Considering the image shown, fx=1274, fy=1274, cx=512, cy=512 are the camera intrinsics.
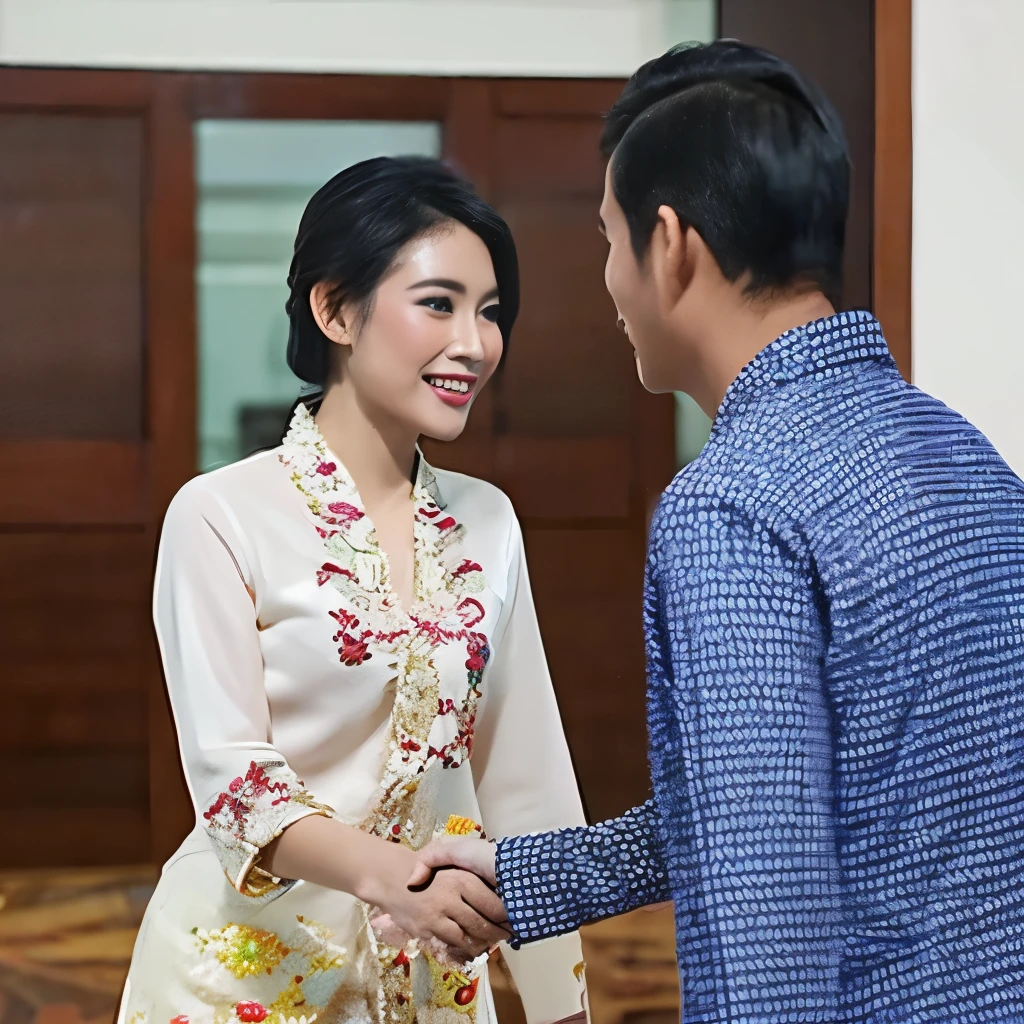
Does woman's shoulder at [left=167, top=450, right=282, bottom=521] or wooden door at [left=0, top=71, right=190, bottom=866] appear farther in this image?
wooden door at [left=0, top=71, right=190, bottom=866]

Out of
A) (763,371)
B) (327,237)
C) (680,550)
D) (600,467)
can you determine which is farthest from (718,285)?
(600,467)

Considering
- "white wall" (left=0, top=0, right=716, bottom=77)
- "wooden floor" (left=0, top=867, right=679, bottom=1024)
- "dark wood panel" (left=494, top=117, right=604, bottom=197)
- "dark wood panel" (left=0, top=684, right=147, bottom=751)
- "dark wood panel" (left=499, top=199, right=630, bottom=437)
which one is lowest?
"wooden floor" (left=0, top=867, right=679, bottom=1024)

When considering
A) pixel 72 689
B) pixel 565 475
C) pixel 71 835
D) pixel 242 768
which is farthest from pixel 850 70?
pixel 71 835

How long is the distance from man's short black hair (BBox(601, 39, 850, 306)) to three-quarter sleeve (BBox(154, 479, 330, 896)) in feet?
1.71

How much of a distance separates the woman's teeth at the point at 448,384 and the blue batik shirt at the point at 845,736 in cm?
63

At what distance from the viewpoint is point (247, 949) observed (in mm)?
1146

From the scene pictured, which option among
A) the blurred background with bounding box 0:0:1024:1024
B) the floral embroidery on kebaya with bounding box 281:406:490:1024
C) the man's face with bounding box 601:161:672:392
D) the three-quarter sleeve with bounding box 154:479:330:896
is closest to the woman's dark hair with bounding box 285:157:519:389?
the floral embroidery on kebaya with bounding box 281:406:490:1024

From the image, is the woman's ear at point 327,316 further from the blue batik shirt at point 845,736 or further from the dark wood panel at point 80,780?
the dark wood panel at point 80,780

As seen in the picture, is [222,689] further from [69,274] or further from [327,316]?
[69,274]

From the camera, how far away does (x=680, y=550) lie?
2.31ft

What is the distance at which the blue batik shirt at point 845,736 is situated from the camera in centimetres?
67

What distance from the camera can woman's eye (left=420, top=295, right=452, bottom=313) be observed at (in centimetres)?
131

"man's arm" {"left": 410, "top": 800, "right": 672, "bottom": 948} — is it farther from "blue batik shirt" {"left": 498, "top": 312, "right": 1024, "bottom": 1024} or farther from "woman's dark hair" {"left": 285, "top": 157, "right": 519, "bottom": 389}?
"woman's dark hair" {"left": 285, "top": 157, "right": 519, "bottom": 389}

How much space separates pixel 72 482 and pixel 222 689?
139cm
